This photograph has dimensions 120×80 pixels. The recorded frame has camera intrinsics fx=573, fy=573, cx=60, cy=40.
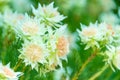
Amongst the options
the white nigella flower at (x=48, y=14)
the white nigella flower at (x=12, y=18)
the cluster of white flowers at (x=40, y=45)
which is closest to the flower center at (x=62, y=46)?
the cluster of white flowers at (x=40, y=45)

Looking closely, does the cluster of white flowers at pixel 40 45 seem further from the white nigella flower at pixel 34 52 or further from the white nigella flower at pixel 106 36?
the white nigella flower at pixel 106 36

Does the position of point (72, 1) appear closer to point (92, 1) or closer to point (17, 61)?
point (92, 1)

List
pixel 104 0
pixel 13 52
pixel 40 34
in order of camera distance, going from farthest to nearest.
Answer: pixel 104 0 → pixel 13 52 → pixel 40 34

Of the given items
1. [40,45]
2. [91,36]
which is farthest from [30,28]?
[91,36]

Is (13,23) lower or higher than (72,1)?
lower

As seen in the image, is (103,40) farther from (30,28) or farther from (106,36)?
(30,28)

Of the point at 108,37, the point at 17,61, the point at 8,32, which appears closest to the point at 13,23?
the point at 8,32

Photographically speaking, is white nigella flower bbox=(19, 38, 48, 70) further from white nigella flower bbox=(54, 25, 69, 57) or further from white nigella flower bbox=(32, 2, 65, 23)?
white nigella flower bbox=(32, 2, 65, 23)
